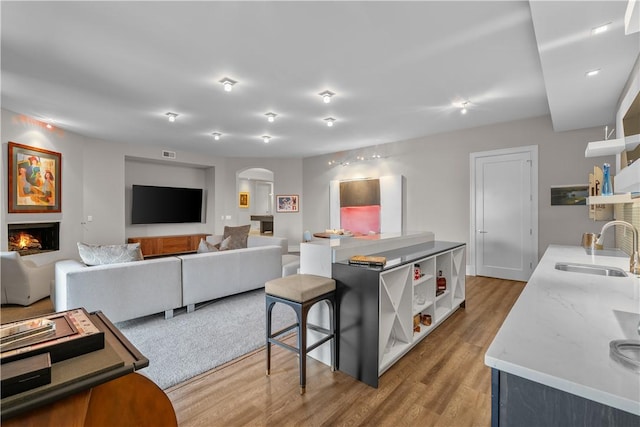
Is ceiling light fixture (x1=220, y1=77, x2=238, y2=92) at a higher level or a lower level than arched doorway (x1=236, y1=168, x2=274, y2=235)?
higher

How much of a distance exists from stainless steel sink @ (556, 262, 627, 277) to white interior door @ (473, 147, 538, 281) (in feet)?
9.06

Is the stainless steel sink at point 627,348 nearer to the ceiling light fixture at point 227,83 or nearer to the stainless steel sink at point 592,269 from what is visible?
the stainless steel sink at point 592,269

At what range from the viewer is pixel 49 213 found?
486 cm

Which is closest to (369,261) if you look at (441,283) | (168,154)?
(441,283)

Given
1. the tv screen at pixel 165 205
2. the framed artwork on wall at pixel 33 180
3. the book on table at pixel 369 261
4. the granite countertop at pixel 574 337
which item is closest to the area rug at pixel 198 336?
the book on table at pixel 369 261

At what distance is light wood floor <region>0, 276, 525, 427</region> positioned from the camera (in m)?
1.79

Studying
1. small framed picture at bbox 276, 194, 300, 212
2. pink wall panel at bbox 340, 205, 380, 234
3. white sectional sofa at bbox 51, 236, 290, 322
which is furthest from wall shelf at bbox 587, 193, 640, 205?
small framed picture at bbox 276, 194, 300, 212

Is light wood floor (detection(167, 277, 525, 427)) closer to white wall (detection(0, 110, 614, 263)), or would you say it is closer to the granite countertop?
the granite countertop

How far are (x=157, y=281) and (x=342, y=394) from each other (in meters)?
2.40

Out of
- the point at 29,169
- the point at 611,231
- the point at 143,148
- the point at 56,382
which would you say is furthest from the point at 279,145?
the point at 56,382

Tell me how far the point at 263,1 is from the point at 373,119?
9.83 ft

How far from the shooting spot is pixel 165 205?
733 centimetres

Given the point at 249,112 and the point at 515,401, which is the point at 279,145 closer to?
the point at 249,112

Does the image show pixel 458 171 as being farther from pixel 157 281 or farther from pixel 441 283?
pixel 157 281
